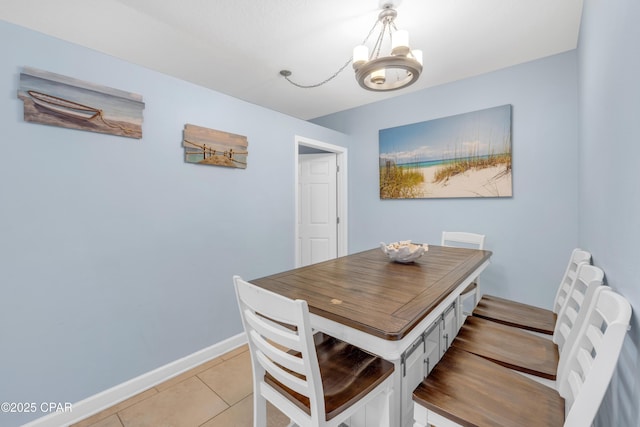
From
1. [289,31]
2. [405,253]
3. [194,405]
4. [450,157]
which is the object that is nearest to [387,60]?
[289,31]

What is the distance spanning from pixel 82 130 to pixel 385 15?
2076 mm

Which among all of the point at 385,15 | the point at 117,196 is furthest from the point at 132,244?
the point at 385,15

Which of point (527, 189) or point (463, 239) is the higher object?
point (527, 189)

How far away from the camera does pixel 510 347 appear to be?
135 centimetres

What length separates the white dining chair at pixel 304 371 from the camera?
89cm

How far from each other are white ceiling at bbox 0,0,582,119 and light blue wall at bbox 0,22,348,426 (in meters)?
0.46

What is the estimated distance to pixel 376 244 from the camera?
3.64 m

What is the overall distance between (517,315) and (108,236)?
8.82ft

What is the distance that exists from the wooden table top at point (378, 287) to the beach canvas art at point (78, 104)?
1379 mm

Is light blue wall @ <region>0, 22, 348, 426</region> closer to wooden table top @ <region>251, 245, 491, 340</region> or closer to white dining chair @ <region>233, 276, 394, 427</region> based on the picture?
wooden table top @ <region>251, 245, 491, 340</region>

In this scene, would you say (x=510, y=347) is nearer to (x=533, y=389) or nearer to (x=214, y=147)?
(x=533, y=389)

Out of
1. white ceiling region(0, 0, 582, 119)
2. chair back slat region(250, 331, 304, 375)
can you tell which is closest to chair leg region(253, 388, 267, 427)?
chair back slat region(250, 331, 304, 375)

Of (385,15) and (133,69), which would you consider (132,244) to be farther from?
(385,15)

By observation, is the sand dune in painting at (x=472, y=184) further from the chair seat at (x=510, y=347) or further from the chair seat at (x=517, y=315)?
the chair seat at (x=510, y=347)
